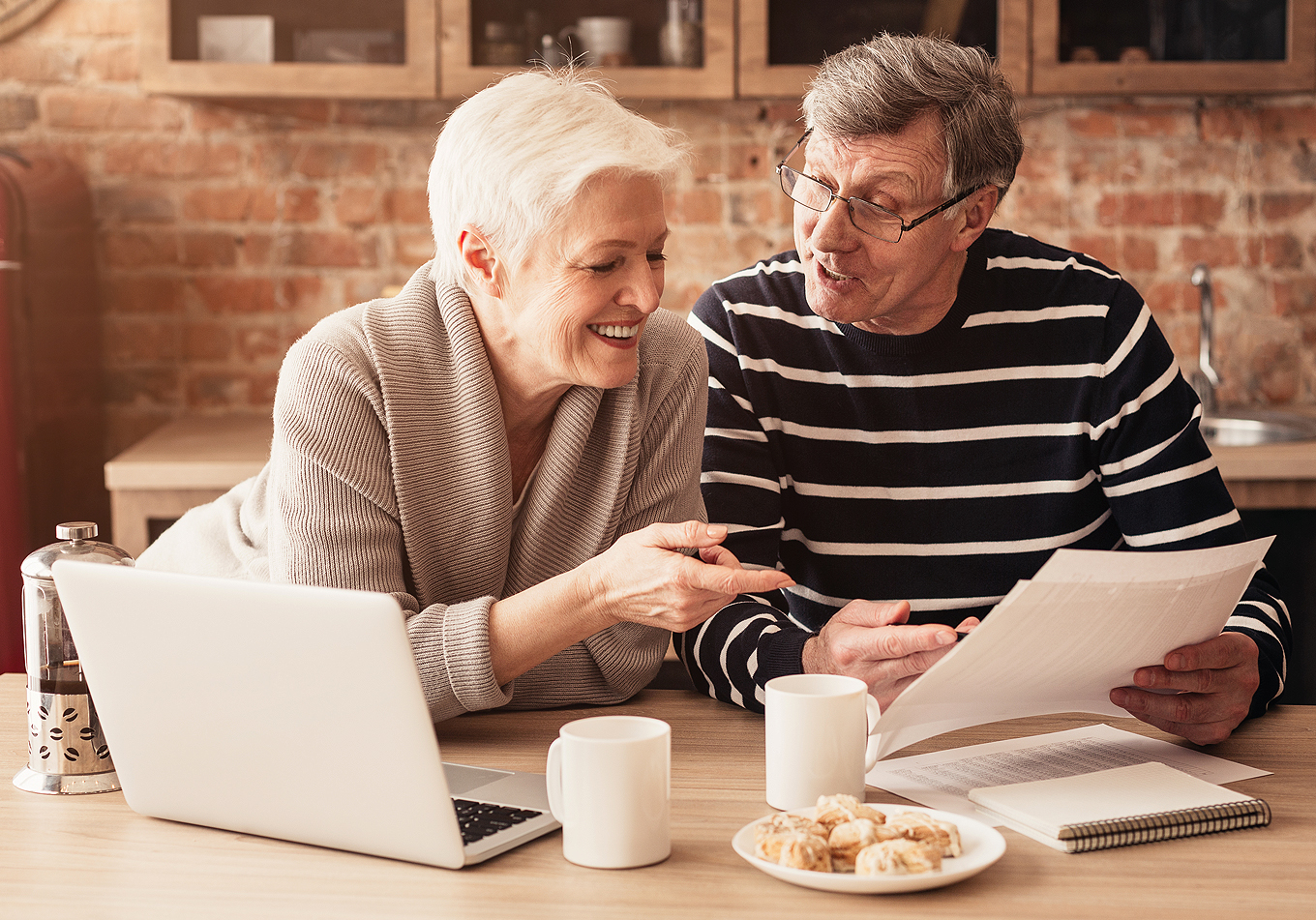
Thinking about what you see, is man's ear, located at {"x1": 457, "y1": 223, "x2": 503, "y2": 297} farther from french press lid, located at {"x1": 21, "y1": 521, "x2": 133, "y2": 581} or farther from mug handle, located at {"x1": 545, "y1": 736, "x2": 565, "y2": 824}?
mug handle, located at {"x1": 545, "y1": 736, "x2": 565, "y2": 824}

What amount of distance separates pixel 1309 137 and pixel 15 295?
271cm

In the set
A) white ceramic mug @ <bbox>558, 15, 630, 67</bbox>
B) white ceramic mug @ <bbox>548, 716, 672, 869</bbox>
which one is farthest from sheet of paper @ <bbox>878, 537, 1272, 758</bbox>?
white ceramic mug @ <bbox>558, 15, 630, 67</bbox>

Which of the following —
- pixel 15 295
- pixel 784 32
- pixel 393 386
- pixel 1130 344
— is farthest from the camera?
pixel 784 32

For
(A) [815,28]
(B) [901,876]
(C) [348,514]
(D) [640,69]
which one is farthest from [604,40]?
(B) [901,876]

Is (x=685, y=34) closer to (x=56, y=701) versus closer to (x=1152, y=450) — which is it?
(x=1152, y=450)

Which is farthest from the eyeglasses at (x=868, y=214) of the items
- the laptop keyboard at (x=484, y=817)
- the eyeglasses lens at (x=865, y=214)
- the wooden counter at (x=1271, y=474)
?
the wooden counter at (x=1271, y=474)

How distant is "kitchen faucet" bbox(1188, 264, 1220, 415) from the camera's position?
9.18 feet

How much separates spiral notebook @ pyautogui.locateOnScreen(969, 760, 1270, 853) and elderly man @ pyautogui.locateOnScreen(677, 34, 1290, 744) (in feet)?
1.74

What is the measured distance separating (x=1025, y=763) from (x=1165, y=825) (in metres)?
0.18

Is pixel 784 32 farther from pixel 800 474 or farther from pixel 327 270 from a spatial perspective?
pixel 800 474

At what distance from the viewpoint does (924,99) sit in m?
1.55

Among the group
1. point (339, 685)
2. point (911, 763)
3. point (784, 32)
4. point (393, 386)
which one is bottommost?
point (911, 763)

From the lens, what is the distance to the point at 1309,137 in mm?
2883

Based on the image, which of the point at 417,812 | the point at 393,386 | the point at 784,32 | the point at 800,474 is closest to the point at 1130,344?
the point at 800,474
